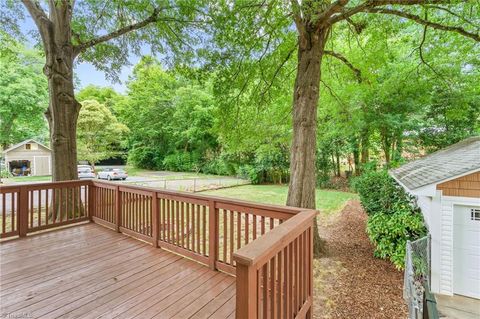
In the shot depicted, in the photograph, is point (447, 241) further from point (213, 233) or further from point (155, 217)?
point (155, 217)

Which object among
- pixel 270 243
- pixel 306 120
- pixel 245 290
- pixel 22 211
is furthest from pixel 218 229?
pixel 22 211

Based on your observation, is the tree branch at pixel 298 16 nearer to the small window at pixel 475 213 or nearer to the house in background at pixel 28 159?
the small window at pixel 475 213

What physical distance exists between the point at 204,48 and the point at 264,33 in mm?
1824

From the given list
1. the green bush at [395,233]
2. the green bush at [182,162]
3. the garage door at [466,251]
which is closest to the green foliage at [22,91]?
the green bush at [182,162]

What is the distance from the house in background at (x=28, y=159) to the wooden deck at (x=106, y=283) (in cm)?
2046

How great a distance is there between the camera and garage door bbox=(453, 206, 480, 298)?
4.30 meters

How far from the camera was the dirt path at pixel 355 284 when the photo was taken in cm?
324

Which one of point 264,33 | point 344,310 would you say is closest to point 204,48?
point 264,33

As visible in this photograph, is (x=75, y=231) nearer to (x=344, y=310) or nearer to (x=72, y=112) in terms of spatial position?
(x=72, y=112)

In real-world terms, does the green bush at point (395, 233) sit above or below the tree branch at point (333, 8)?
below

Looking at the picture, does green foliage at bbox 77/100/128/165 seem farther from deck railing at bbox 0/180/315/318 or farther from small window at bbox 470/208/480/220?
small window at bbox 470/208/480/220

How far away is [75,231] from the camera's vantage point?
4.08 m

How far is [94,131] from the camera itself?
18.4 m

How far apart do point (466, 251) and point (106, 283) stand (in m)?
5.88
